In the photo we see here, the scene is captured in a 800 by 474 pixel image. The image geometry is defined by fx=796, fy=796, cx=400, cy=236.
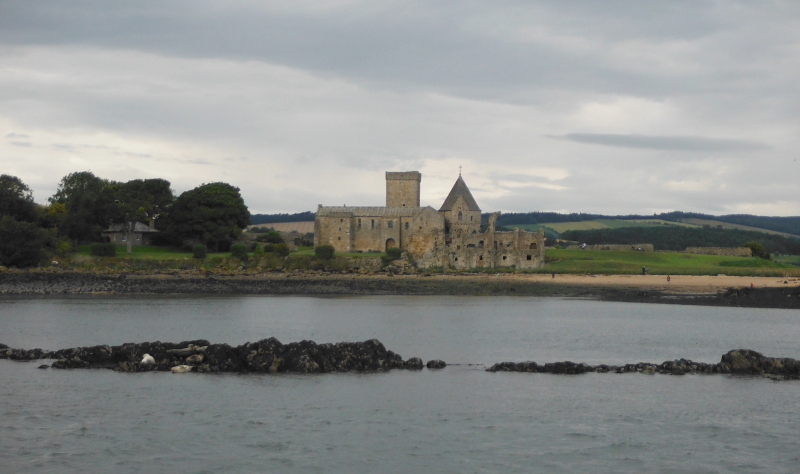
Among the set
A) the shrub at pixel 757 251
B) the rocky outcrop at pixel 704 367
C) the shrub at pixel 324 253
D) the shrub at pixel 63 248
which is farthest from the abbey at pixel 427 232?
the rocky outcrop at pixel 704 367

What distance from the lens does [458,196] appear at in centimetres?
6131

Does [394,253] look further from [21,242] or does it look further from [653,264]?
[21,242]

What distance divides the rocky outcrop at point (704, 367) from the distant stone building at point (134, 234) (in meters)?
45.1

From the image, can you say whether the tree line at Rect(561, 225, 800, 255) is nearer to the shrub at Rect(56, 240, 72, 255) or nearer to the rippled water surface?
the shrub at Rect(56, 240, 72, 255)

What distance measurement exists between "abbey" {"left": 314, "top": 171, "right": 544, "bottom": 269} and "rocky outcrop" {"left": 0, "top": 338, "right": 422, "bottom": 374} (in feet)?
120

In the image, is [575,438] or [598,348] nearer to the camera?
[575,438]

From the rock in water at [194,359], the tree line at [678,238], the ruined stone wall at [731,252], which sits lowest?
the rock in water at [194,359]

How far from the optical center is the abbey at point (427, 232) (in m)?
54.1

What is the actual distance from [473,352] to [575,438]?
8.87 metres

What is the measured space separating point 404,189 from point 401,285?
829 inches

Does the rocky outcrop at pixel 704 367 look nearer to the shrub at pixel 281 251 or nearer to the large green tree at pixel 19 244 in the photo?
the large green tree at pixel 19 244

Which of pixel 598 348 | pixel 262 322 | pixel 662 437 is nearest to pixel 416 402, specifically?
pixel 662 437

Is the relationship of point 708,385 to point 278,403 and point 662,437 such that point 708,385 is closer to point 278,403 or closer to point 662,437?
point 662,437

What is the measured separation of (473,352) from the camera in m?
21.0
